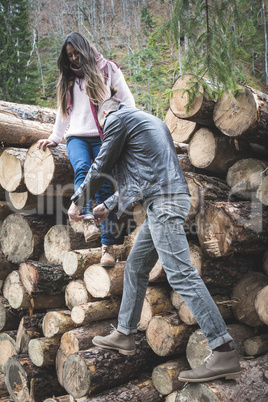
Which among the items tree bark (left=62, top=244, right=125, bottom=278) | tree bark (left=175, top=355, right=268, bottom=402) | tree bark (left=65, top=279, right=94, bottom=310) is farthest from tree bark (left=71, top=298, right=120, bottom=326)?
tree bark (left=175, top=355, right=268, bottom=402)

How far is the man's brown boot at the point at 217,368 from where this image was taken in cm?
224

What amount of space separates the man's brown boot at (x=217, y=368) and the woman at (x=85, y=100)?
131 cm

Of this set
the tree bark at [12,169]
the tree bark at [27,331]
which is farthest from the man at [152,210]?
the tree bark at [27,331]

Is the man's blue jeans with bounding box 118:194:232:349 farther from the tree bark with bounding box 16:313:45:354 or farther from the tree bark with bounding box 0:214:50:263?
the tree bark with bounding box 0:214:50:263

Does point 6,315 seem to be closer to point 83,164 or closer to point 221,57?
point 83,164

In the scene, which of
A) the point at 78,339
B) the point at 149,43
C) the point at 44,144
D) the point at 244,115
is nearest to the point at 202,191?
the point at 244,115

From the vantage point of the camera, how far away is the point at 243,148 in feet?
11.7

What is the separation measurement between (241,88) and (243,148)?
2.18 feet

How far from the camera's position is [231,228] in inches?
114

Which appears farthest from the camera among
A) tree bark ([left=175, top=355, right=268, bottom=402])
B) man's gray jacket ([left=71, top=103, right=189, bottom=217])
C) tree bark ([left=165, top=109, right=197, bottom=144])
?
tree bark ([left=165, top=109, right=197, bottom=144])

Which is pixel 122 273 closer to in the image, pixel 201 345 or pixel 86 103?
pixel 201 345

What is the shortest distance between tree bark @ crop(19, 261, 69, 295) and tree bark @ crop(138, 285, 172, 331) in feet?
3.25

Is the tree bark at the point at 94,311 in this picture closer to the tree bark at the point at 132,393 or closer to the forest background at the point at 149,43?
Answer: the tree bark at the point at 132,393

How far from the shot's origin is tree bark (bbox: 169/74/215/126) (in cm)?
328
